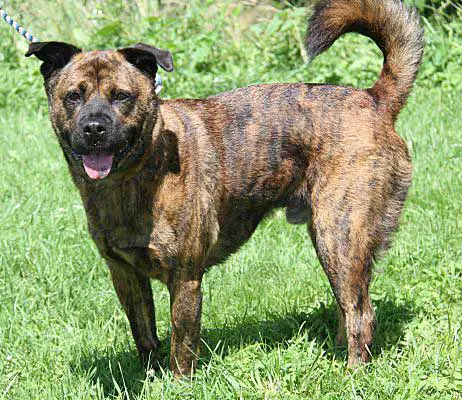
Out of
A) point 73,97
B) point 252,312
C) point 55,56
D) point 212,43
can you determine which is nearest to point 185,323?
point 252,312

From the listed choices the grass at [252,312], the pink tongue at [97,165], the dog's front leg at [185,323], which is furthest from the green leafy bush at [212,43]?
the pink tongue at [97,165]

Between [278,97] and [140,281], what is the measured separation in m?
1.16

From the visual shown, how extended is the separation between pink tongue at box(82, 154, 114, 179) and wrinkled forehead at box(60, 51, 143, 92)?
312 millimetres

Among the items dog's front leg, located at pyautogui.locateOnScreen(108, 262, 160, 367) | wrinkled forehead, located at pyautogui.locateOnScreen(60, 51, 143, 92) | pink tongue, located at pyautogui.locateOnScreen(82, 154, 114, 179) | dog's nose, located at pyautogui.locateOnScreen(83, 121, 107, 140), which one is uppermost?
wrinkled forehead, located at pyautogui.locateOnScreen(60, 51, 143, 92)

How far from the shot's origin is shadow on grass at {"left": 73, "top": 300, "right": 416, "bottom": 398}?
392cm

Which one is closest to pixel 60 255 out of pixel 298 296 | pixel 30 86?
pixel 298 296

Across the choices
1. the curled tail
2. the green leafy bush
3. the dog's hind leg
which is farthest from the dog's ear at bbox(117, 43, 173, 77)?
the green leafy bush

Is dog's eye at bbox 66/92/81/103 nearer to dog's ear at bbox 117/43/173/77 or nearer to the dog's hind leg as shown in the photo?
dog's ear at bbox 117/43/173/77

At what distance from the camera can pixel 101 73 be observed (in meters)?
3.63

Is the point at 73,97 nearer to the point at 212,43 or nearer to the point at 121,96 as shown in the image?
the point at 121,96

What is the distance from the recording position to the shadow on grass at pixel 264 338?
3922mm

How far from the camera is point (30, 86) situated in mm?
9664

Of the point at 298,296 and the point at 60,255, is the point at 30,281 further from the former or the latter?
the point at 298,296

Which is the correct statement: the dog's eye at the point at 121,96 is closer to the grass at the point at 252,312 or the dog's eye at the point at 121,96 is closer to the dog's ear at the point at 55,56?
the dog's ear at the point at 55,56
